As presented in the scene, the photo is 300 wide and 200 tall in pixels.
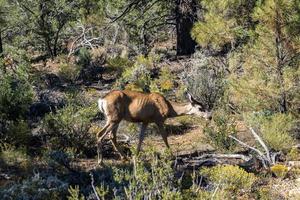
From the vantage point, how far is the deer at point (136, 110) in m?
11.0

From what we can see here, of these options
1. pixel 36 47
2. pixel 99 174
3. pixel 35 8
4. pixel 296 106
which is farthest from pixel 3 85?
pixel 36 47

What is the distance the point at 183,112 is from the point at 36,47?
14.9m

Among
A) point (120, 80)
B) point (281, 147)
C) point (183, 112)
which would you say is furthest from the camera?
point (120, 80)

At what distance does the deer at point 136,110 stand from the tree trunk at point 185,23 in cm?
869

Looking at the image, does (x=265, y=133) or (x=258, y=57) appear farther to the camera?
(x=258, y=57)

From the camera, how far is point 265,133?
11.1 m

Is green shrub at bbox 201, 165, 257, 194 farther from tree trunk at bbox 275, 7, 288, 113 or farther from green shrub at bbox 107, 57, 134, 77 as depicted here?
green shrub at bbox 107, 57, 134, 77

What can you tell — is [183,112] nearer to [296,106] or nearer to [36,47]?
[296,106]

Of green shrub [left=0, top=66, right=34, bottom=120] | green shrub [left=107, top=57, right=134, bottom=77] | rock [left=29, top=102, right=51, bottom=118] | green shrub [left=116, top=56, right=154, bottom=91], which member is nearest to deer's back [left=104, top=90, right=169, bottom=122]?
green shrub [left=0, top=66, right=34, bottom=120]

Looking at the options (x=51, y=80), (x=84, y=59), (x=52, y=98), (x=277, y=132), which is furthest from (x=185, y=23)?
(x=277, y=132)

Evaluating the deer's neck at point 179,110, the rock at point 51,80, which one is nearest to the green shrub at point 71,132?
the deer's neck at point 179,110

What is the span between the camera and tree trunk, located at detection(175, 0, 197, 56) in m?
20.0

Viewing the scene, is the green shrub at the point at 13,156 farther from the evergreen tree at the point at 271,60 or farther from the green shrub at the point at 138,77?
the green shrub at the point at 138,77

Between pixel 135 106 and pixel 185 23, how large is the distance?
1019 centimetres
